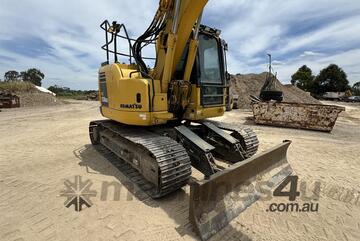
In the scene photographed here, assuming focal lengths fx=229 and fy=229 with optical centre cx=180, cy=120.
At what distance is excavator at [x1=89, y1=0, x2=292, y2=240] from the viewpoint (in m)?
2.98

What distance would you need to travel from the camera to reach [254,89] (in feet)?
70.8

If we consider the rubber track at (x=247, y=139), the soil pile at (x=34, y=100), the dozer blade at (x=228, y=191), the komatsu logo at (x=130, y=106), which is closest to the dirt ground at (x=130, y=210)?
the dozer blade at (x=228, y=191)

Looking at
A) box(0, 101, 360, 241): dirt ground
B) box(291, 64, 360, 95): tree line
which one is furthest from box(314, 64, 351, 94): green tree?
box(0, 101, 360, 241): dirt ground

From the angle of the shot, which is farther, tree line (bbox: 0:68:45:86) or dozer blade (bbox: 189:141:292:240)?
tree line (bbox: 0:68:45:86)

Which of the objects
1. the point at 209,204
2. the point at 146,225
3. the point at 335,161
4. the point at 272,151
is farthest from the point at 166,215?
the point at 335,161

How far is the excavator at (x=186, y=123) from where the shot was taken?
9.78 ft

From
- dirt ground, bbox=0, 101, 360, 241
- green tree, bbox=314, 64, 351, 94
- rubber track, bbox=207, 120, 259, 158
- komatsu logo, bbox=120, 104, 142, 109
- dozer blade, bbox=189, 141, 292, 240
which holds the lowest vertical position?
dirt ground, bbox=0, 101, 360, 241

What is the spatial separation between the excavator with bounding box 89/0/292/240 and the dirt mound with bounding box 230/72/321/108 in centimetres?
1509

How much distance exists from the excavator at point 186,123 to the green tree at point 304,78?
56732 mm

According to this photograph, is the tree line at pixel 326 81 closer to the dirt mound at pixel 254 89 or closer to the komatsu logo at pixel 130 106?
the dirt mound at pixel 254 89

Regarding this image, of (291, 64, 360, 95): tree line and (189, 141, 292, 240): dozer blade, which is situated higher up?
(291, 64, 360, 95): tree line

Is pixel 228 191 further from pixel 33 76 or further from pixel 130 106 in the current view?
pixel 33 76

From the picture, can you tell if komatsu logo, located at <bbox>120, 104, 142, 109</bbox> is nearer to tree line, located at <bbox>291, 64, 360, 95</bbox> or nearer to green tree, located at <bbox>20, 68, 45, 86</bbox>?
tree line, located at <bbox>291, 64, 360, 95</bbox>

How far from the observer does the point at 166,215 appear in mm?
2918
